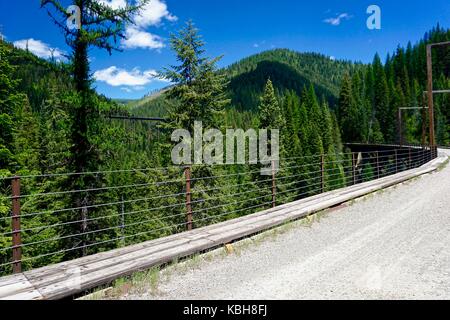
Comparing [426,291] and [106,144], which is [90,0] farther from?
[426,291]

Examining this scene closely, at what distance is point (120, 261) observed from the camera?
13.6ft

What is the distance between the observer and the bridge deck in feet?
11.0

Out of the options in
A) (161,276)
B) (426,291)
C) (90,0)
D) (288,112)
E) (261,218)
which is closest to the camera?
(426,291)

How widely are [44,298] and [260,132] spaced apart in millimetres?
23227

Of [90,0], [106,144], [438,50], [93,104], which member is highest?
[438,50]

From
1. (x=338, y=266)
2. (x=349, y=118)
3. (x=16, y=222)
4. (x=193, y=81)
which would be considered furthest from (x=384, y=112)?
(x=16, y=222)

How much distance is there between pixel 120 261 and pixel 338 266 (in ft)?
9.25

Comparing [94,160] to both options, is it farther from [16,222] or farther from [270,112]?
[270,112]

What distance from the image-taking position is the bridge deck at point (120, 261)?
11.0ft

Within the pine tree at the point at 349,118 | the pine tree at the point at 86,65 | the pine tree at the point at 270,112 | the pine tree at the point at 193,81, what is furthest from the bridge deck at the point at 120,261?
the pine tree at the point at 349,118

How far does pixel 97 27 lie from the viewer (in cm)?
1278

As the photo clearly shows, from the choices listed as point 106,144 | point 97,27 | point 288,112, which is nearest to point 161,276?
point 106,144

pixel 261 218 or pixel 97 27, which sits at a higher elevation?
pixel 97 27

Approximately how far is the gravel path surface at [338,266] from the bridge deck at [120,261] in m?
0.33
